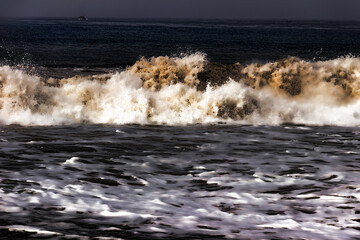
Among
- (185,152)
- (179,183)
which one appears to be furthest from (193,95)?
(179,183)

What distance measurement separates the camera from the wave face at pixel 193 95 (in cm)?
1390

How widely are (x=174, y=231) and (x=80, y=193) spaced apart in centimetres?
181

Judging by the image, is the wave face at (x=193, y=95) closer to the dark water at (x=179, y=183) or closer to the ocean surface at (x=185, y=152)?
the ocean surface at (x=185, y=152)

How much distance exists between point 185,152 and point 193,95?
15.9 feet

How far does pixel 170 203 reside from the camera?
283 inches

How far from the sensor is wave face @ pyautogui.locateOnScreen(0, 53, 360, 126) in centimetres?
1390

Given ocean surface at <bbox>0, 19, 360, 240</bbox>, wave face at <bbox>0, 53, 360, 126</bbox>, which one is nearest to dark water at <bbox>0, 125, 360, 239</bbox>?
ocean surface at <bbox>0, 19, 360, 240</bbox>

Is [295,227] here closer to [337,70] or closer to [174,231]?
[174,231]

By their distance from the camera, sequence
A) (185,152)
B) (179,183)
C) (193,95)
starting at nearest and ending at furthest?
1. (179,183)
2. (185,152)
3. (193,95)

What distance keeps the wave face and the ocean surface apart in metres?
0.03

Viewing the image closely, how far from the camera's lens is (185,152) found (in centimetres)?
1016

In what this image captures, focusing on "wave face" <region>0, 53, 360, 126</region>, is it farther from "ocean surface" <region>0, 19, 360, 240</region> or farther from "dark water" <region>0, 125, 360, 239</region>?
"dark water" <region>0, 125, 360, 239</region>

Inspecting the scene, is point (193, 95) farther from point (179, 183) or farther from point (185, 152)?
point (179, 183)

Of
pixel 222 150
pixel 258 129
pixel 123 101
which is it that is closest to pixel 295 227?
pixel 222 150
